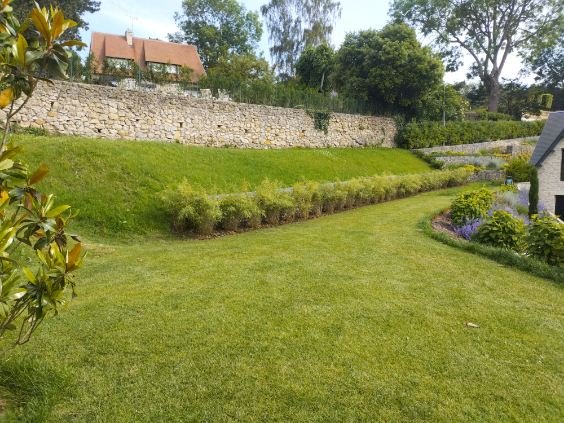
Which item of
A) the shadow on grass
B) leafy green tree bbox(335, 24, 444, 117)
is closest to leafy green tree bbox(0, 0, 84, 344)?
the shadow on grass

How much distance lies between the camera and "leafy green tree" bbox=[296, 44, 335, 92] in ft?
111

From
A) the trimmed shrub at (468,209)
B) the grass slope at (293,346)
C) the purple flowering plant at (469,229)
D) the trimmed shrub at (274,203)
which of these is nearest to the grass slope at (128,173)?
the trimmed shrub at (274,203)

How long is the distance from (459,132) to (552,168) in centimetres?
1679

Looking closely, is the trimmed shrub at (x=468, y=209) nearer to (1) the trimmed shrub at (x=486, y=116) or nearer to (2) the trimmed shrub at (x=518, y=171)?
(2) the trimmed shrub at (x=518, y=171)

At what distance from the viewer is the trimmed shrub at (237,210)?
8.84 metres

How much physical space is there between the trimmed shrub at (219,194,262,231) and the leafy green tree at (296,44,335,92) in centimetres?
2679

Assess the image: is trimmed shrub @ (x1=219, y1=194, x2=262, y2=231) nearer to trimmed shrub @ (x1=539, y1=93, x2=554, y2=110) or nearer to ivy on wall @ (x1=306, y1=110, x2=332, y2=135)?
ivy on wall @ (x1=306, y1=110, x2=332, y2=135)

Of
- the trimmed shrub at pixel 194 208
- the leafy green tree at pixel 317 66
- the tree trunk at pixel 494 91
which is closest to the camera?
the trimmed shrub at pixel 194 208

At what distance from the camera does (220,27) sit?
45750 mm

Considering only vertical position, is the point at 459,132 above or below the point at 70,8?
below

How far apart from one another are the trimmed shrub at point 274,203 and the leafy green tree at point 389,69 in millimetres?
18495

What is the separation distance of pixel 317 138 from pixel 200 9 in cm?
3287

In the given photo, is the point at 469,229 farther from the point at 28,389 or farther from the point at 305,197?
the point at 28,389

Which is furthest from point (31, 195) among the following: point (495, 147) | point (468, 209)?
point (495, 147)
